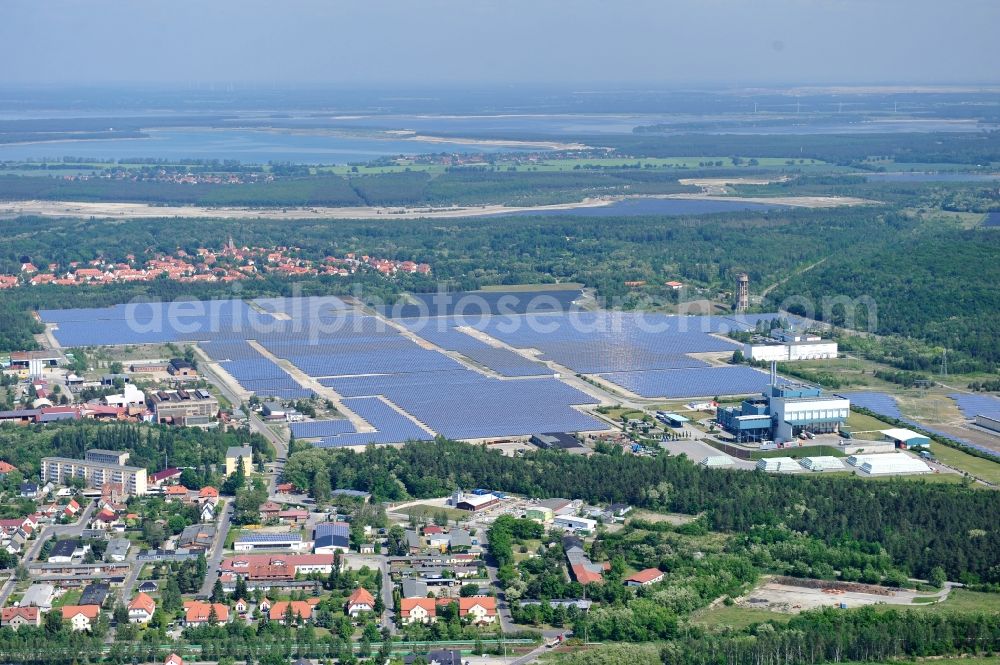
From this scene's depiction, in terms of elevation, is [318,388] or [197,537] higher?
[197,537]

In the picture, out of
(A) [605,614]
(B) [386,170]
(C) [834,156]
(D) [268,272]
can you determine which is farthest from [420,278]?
(C) [834,156]

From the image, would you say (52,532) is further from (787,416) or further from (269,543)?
(787,416)

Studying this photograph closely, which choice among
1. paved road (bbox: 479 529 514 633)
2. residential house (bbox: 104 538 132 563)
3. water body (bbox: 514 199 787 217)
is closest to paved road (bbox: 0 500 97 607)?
residential house (bbox: 104 538 132 563)

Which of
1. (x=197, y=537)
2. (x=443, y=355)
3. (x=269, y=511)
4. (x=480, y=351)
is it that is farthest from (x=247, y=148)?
(x=197, y=537)

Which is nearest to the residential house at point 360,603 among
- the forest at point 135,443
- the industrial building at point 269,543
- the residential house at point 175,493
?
the industrial building at point 269,543

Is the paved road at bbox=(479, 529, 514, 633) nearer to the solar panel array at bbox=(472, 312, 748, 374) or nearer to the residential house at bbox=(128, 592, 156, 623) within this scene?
the residential house at bbox=(128, 592, 156, 623)

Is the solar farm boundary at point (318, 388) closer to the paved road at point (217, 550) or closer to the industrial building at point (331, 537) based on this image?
the paved road at point (217, 550)

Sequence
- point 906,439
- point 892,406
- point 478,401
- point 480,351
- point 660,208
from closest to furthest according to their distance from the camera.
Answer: point 906,439 → point 478,401 → point 892,406 → point 480,351 → point 660,208
